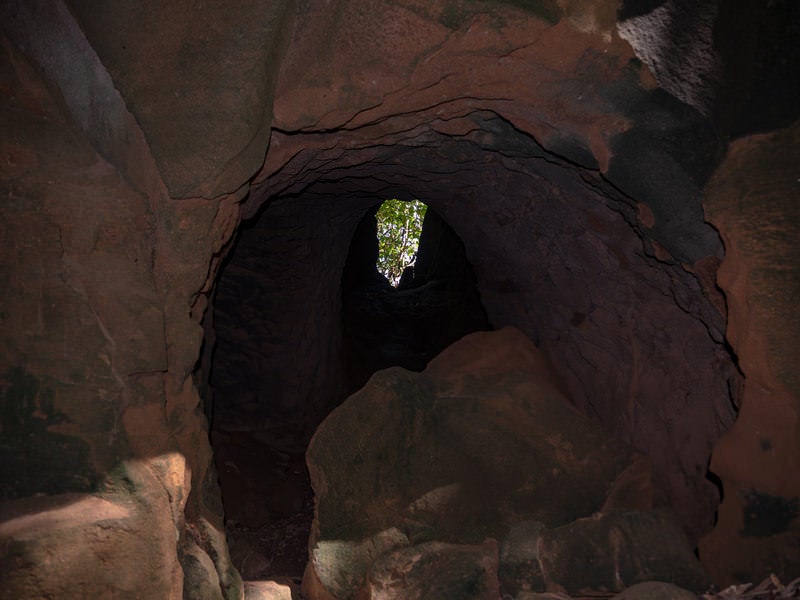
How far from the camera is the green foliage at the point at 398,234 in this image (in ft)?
35.9

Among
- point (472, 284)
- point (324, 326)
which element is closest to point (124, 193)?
point (324, 326)

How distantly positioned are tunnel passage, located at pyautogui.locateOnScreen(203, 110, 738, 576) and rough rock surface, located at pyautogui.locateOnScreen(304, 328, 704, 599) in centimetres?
32

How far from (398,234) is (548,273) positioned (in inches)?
309

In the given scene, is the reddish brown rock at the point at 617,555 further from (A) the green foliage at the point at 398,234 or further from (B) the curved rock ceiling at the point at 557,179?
(A) the green foliage at the point at 398,234

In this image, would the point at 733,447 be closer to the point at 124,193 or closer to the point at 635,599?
the point at 635,599

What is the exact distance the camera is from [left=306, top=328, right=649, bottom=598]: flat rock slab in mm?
2486

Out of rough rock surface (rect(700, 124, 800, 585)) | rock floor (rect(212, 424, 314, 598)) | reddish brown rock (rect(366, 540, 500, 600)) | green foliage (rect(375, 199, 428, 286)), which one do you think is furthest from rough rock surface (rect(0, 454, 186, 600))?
green foliage (rect(375, 199, 428, 286))

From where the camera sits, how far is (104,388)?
183 centimetres

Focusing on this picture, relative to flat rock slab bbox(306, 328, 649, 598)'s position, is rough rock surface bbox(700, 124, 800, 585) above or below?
above

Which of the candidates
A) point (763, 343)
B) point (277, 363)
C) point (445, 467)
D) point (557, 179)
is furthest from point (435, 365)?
point (277, 363)

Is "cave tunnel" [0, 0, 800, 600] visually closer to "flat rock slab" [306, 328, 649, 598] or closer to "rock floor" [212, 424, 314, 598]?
"flat rock slab" [306, 328, 649, 598]

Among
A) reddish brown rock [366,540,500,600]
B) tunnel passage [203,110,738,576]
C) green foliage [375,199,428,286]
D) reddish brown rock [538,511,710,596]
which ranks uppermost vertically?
tunnel passage [203,110,738,576]

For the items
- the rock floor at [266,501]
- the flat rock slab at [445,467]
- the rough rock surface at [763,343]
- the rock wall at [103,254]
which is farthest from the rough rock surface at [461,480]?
the rock wall at [103,254]

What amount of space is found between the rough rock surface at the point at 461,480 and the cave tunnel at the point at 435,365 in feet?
0.03
